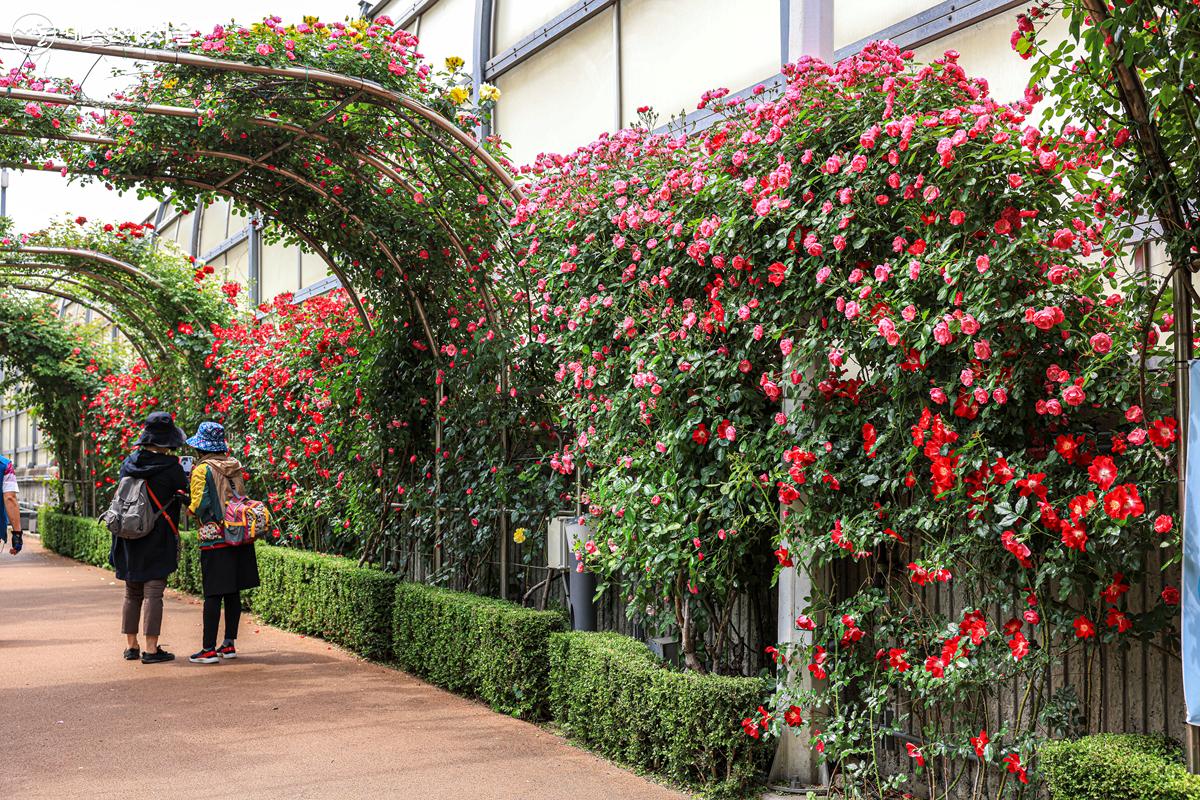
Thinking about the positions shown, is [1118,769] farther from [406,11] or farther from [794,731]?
[406,11]

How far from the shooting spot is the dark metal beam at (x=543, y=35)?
26.6 ft

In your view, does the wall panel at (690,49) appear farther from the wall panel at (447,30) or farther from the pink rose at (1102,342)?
the pink rose at (1102,342)

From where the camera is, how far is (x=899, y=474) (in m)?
3.87

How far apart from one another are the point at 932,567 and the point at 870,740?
0.83 meters

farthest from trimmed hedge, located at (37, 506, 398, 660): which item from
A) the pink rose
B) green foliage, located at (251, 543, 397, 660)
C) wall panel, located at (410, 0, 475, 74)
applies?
the pink rose

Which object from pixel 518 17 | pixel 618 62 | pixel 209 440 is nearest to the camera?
pixel 209 440

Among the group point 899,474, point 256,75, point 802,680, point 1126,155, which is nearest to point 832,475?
point 899,474

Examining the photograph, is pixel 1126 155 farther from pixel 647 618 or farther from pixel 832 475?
pixel 647 618

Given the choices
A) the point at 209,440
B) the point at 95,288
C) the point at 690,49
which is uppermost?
the point at 690,49

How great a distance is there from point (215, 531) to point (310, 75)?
9.74 ft

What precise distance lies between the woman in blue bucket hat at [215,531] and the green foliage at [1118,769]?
5477 millimetres

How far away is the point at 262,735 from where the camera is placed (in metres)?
5.49

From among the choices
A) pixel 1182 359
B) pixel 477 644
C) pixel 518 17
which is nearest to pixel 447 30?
pixel 518 17

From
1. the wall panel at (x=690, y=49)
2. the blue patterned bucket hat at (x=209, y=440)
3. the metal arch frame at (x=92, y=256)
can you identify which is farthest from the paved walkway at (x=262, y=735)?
the metal arch frame at (x=92, y=256)
